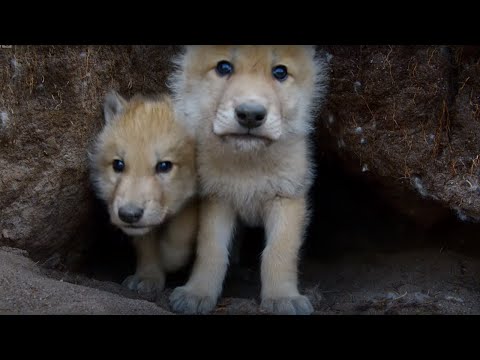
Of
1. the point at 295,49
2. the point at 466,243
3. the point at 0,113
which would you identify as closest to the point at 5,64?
the point at 0,113

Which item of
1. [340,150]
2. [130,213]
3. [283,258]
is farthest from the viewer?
[340,150]

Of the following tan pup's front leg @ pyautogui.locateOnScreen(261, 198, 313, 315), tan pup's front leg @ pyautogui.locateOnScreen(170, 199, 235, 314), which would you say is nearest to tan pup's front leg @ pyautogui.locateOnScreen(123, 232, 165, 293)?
tan pup's front leg @ pyautogui.locateOnScreen(170, 199, 235, 314)

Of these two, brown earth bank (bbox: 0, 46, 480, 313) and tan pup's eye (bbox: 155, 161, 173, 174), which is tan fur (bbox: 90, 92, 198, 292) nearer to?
tan pup's eye (bbox: 155, 161, 173, 174)

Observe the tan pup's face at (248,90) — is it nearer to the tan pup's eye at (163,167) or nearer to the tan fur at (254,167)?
the tan fur at (254,167)

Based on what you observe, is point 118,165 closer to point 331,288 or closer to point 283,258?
point 283,258

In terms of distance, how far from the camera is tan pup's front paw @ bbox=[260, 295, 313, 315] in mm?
3387

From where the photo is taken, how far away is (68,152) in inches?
151

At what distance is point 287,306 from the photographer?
11.2 feet

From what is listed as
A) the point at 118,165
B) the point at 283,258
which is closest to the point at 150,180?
the point at 118,165

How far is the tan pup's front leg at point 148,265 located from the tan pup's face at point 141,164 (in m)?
0.38

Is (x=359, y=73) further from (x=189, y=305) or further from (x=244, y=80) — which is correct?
(x=189, y=305)

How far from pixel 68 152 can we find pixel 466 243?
8.89 feet

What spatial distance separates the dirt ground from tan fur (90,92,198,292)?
27 cm

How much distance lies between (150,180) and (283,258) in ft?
2.86
